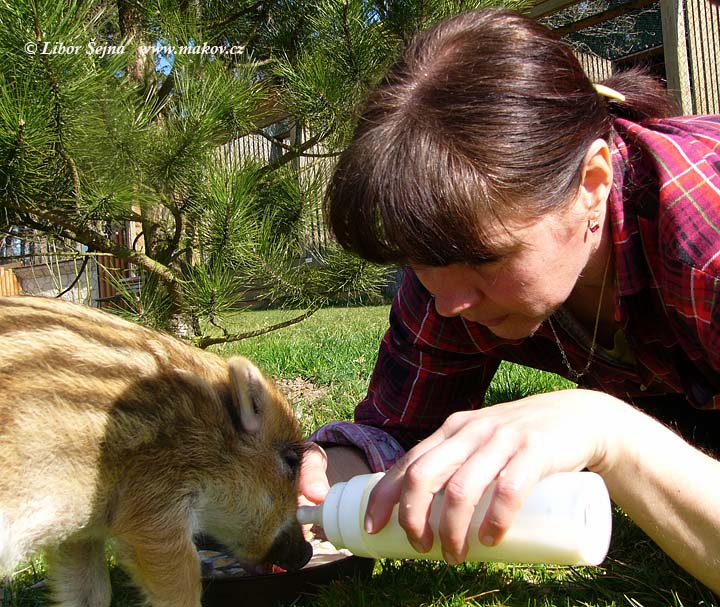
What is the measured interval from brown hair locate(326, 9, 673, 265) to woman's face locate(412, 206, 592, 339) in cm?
4

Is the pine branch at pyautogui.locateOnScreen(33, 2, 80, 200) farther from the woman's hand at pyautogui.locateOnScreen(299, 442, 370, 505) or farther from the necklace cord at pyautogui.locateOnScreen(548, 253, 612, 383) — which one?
the necklace cord at pyautogui.locateOnScreen(548, 253, 612, 383)

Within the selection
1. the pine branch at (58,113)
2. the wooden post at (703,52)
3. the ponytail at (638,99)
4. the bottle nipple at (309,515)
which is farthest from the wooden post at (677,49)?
the bottle nipple at (309,515)

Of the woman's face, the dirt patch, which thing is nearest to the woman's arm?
the woman's face

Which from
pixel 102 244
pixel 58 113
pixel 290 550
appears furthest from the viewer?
pixel 102 244

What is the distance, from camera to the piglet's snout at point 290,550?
2227mm

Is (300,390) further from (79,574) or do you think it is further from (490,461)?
(490,461)

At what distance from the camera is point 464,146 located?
1.62 meters

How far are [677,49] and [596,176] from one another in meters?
4.38

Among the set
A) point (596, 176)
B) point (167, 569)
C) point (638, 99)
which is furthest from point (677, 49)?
→ point (167, 569)

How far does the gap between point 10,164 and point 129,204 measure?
475mm

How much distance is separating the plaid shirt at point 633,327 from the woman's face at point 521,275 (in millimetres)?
184

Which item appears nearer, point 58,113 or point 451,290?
point 451,290

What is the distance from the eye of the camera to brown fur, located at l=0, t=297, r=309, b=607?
191 cm

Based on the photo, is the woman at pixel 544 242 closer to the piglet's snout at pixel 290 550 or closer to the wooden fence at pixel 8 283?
the piglet's snout at pixel 290 550
